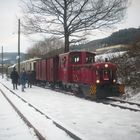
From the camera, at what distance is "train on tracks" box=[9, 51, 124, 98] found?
18.8m

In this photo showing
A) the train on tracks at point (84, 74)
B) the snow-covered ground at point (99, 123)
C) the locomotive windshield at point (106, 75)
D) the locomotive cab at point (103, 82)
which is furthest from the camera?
the locomotive windshield at point (106, 75)

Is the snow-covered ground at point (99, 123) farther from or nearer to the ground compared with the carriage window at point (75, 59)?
nearer to the ground

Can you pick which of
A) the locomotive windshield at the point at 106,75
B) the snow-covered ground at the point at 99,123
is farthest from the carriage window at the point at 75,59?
the snow-covered ground at the point at 99,123

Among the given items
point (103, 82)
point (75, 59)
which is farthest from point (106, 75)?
point (75, 59)

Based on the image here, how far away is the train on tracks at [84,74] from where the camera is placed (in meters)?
18.8

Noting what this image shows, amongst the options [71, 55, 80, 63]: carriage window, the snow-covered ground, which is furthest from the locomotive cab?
the snow-covered ground

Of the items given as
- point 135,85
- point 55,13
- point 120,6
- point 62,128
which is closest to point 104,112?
point 62,128

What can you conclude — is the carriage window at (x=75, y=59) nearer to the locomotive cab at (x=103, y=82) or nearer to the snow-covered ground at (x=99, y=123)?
the locomotive cab at (x=103, y=82)

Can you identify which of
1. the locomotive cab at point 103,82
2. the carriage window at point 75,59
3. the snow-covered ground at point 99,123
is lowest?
the snow-covered ground at point 99,123

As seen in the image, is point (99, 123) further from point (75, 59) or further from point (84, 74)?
point (75, 59)

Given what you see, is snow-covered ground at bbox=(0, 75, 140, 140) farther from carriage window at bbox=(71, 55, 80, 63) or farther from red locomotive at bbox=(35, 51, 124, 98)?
carriage window at bbox=(71, 55, 80, 63)

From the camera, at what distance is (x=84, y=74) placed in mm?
20500

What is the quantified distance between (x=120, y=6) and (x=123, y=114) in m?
18.3

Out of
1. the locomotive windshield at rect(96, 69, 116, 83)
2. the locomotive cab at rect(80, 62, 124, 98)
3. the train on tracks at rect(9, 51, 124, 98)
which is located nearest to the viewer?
the locomotive cab at rect(80, 62, 124, 98)
